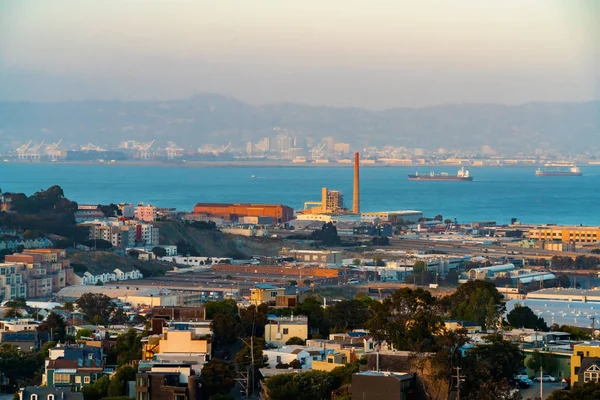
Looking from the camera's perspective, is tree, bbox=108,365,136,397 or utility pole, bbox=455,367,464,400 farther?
tree, bbox=108,365,136,397

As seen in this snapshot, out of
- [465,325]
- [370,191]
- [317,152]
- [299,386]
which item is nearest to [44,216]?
[465,325]

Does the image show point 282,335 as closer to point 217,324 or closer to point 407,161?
point 217,324

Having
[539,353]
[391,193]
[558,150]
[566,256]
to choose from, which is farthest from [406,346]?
[558,150]

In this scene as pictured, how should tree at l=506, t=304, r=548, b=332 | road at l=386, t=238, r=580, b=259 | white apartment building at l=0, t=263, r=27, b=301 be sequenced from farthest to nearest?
road at l=386, t=238, r=580, b=259 → white apartment building at l=0, t=263, r=27, b=301 → tree at l=506, t=304, r=548, b=332

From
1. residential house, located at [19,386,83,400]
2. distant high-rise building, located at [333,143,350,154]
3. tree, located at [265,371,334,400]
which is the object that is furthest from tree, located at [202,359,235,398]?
distant high-rise building, located at [333,143,350,154]

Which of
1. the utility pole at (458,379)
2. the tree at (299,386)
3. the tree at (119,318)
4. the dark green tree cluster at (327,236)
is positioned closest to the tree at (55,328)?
the tree at (119,318)

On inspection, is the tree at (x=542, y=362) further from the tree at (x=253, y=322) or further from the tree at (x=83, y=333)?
the tree at (x=83, y=333)

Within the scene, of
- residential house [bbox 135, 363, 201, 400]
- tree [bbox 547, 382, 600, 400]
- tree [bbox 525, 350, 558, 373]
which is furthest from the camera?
tree [bbox 525, 350, 558, 373]

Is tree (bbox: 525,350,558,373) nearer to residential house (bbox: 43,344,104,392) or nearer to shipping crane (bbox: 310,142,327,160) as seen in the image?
residential house (bbox: 43,344,104,392)
